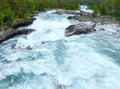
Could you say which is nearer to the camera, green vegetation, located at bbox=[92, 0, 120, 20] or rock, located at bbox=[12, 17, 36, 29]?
rock, located at bbox=[12, 17, 36, 29]

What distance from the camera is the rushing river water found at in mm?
20969

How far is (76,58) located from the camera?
89.9ft

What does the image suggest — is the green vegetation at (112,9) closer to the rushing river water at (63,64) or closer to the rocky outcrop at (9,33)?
the rocky outcrop at (9,33)

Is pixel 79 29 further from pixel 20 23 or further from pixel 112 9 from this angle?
pixel 112 9

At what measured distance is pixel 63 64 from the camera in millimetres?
25562

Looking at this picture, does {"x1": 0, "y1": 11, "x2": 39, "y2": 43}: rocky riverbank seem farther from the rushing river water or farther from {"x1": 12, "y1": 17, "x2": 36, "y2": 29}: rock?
the rushing river water

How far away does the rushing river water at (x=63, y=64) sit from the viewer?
68.8 ft

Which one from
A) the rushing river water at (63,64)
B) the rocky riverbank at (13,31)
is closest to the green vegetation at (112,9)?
the rocky riverbank at (13,31)

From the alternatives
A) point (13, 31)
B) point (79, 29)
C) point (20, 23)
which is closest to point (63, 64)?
point (79, 29)

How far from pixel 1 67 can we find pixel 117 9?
189 ft

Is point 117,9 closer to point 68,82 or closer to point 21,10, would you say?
point 21,10

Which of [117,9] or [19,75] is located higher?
[19,75]

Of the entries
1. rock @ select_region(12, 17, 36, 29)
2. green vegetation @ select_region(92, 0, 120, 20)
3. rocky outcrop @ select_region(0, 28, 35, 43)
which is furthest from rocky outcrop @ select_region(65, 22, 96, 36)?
green vegetation @ select_region(92, 0, 120, 20)

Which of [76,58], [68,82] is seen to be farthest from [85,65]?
[68,82]
